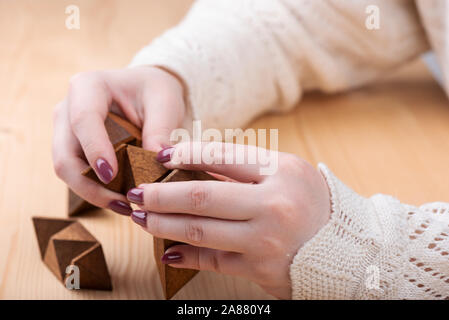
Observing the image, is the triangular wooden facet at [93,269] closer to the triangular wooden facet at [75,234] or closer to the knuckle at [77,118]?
the triangular wooden facet at [75,234]

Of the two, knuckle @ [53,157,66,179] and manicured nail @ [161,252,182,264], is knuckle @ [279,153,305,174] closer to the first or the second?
manicured nail @ [161,252,182,264]

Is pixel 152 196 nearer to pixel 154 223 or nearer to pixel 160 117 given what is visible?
pixel 154 223

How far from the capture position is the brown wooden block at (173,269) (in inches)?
21.7

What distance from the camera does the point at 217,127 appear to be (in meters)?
0.86

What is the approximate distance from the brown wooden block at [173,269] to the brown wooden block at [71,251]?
8 cm

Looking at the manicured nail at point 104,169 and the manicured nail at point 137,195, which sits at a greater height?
the manicured nail at point 104,169

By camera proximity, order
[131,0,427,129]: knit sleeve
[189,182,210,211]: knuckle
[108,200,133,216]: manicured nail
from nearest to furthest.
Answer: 1. [189,182,210,211]: knuckle
2. [108,200,133,216]: manicured nail
3. [131,0,427,129]: knit sleeve

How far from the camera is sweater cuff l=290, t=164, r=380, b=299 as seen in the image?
56cm

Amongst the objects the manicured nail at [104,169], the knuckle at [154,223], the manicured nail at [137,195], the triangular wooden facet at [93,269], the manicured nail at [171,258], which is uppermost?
the manicured nail at [104,169]

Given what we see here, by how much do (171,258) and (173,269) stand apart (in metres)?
0.03

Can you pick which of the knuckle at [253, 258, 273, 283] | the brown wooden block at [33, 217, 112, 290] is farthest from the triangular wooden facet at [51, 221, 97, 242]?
the knuckle at [253, 258, 273, 283]

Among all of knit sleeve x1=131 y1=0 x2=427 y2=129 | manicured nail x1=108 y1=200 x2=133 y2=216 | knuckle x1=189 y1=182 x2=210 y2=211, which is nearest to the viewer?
knuckle x1=189 y1=182 x2=210 y2=211

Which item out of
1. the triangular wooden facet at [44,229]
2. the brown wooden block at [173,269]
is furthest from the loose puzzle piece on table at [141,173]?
the triangular wooden facet at [44,229]
